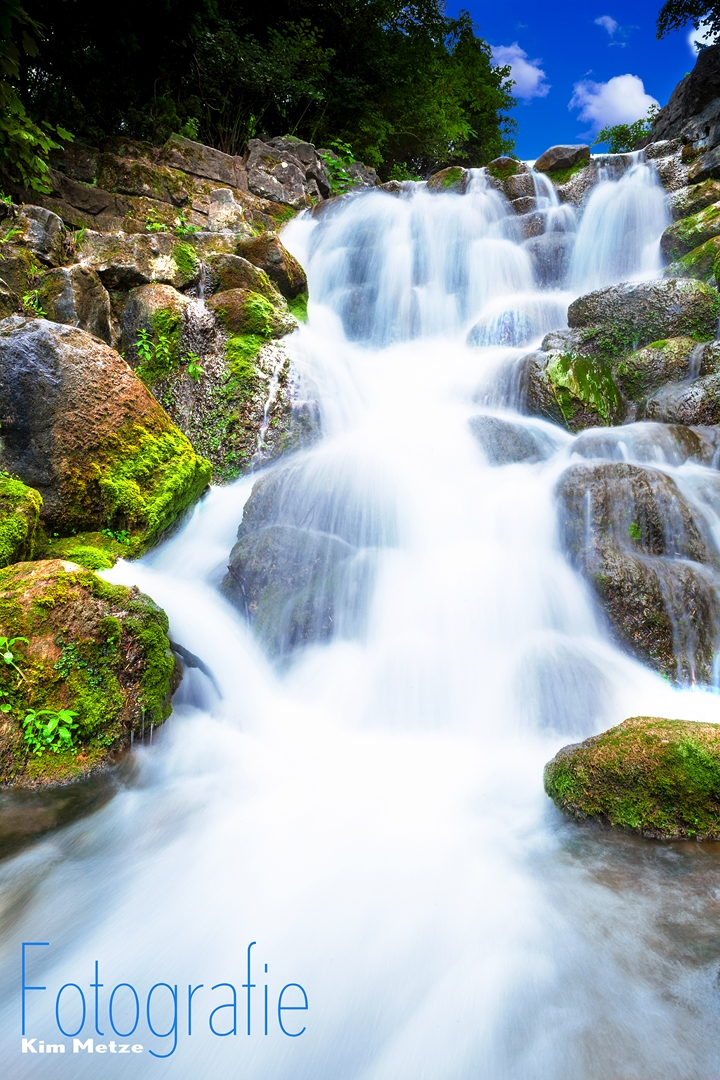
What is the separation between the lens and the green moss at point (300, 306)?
1007 cm

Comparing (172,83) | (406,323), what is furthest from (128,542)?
(172,83)

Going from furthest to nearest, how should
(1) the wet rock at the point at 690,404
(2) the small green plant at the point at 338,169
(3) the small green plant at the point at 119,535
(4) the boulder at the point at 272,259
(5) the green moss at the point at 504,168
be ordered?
(2) the small green plant at the point at 338,169 < (5) the green moss at the point at 504,168 < (4) the boulder at the point at 272,259 < (1) the wet rock at the point at 690,404 < (3) the small green plant at the point at 119,535

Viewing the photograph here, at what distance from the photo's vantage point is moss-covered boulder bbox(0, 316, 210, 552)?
5.11m

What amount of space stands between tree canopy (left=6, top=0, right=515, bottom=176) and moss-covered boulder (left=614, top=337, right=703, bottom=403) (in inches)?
402

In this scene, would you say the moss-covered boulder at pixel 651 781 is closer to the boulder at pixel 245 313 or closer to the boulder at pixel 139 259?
the boulder at pixel 245 313

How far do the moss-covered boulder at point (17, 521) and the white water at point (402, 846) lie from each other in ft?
2.46

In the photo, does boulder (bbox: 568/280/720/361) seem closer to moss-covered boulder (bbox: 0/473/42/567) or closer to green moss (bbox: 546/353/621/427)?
green moss (bbox: 546/353/621/427)

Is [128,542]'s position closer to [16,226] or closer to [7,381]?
[7,381]

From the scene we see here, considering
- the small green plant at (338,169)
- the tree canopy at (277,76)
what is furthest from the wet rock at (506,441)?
the small green plant at (338,169)

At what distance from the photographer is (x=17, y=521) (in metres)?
4.27

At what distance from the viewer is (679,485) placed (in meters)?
5.53

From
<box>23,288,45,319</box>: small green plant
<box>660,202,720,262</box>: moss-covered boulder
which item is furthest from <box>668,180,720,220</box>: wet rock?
<box>23,288,45,319</box>: small green plant

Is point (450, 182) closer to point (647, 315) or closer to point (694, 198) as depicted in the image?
point (694, 198)

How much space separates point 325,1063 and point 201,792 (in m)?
1.81
